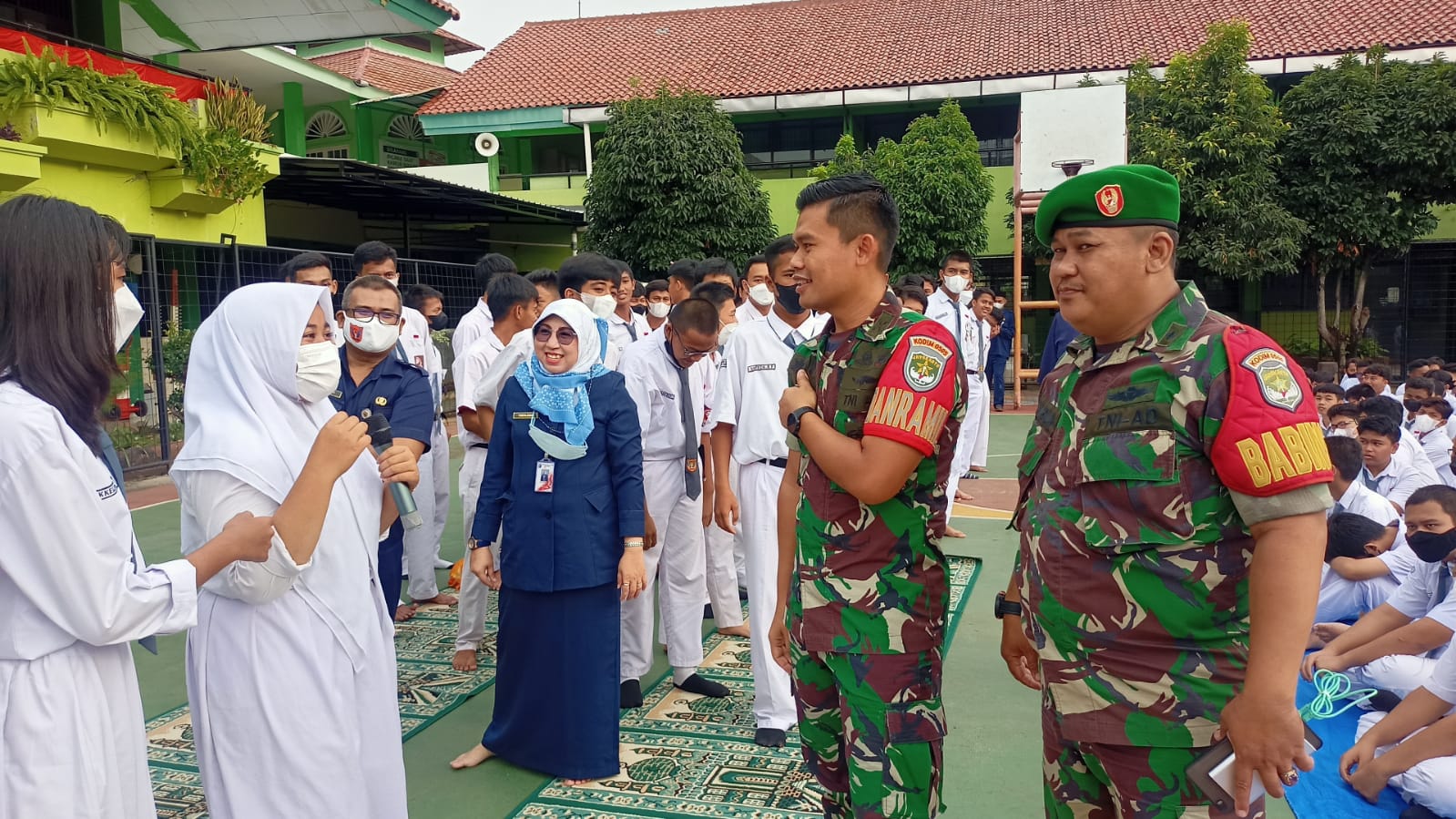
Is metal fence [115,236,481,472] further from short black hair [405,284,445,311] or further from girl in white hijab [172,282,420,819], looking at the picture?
girl in white hijab [172,282,420,819]

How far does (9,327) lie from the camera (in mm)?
1813

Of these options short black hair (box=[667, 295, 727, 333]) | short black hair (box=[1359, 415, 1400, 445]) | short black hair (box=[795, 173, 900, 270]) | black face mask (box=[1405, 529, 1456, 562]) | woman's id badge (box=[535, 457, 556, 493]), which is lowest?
black face mask (box=[1405, 529, 1456, 562])

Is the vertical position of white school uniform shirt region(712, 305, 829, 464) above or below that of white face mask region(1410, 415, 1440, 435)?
above

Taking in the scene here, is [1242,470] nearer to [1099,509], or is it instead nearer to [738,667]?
[1099,509]

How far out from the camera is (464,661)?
4762mm

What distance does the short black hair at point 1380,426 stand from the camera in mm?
5852

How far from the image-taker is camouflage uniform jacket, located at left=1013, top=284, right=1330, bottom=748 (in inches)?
67.7

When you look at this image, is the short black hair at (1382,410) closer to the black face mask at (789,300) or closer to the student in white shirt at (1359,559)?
the student in white shirt at (1359,559)

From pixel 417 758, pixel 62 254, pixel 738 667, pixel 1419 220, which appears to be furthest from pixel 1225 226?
pixel 62 254

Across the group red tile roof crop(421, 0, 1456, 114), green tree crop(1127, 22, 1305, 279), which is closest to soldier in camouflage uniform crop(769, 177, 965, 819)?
green tree crop(1127, 22, 1305, 279)

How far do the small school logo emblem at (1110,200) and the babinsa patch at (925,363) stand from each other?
520 mm

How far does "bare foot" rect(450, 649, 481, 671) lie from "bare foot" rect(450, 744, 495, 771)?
0.96 meters

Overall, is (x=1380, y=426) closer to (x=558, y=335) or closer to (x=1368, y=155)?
(x=558, y=335)

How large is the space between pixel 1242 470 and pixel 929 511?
0.79 metres
